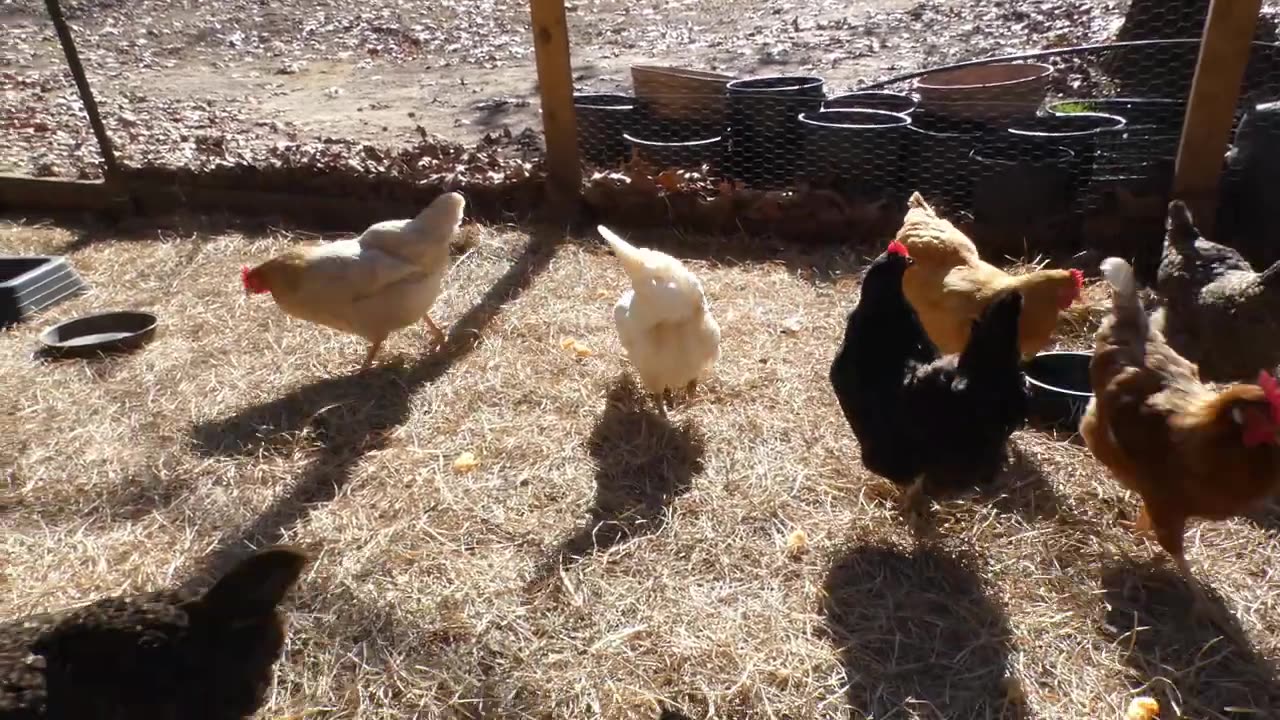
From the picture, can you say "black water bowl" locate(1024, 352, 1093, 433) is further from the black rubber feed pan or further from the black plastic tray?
the black plastic tray

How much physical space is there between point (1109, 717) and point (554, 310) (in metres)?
3.15

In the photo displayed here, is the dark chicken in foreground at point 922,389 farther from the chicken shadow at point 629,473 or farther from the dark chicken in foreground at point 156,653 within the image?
the dark chicken in foreground at point 156,653

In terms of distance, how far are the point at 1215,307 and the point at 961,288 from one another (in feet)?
3.18

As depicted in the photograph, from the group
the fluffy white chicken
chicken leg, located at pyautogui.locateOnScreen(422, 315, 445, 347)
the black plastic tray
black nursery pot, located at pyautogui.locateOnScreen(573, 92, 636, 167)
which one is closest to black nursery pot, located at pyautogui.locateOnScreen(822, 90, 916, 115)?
black nursery pot, located at pyautogui.locateOnScreen(573, 92, 636, 167)

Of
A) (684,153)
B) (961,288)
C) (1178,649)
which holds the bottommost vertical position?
(1178,649)

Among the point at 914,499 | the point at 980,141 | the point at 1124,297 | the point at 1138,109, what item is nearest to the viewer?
the point at 1124,297

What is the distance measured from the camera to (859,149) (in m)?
5.06

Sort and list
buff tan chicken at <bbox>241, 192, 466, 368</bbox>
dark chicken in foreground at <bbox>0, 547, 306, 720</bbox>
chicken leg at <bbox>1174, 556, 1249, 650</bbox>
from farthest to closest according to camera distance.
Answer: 1. buff tan chicken at <bbox>241, 192, 466, 368</bbox>
2. chicken leg at <bbox>1174, 556, 1249, 650</bbox>
3. dark chicken in foreground at <bbox>0, 547, 306, 720</bbox>

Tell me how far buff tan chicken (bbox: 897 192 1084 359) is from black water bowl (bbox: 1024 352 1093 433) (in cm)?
15

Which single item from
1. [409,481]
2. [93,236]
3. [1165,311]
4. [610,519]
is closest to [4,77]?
[93,236]

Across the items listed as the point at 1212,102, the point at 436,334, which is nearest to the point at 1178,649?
the point at 1212,102

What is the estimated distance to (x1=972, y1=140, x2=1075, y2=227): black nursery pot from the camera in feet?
15.1

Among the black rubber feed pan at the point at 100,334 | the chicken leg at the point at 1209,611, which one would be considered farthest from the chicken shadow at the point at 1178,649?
the black rubber feed pan at the point at 100,334

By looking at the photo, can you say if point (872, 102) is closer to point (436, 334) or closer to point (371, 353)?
point (436, 334)
